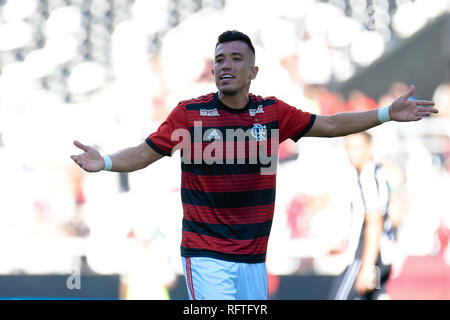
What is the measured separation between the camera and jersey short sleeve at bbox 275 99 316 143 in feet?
10.9

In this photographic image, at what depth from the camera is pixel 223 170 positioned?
3.10 m

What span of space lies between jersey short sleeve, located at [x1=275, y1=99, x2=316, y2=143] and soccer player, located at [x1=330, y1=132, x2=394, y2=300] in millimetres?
2022

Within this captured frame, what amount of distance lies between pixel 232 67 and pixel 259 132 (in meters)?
0.34

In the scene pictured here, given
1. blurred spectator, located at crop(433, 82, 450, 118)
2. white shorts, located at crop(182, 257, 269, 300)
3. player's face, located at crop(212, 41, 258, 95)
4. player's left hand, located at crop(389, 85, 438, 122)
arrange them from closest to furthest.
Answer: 1. white shorts, located at crop(182, 257, 269, 300)
2. player's face, located at crop(212, 41, 258, 95)
3. player's left hand, located at crop(389, 85, 438, 122)
4. blurred spectator, located at crop(433, 82, 450, 118)

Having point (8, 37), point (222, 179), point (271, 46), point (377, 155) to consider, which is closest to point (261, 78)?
point (271, 46)

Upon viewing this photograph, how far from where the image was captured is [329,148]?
213 inches

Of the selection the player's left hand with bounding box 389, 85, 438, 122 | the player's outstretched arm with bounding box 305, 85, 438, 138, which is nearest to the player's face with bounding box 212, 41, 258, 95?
the player's outstretched arm with bounding box 305, 85, 438, 138

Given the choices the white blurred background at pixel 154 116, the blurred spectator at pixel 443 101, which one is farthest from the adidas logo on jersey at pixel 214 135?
the blurred spectator at pixel 443 101

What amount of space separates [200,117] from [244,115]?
0.22 metres

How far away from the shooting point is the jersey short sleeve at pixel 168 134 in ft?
10.3

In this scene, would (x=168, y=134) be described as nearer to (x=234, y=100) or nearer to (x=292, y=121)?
(x=234, y=100)

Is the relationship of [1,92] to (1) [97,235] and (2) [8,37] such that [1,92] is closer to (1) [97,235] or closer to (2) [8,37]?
(2) [8,37]

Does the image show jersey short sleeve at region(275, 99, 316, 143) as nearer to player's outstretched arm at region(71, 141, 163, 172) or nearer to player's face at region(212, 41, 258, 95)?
player's face at region(212, 41, 258, 95)

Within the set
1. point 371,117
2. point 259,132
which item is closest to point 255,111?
point 259,132
